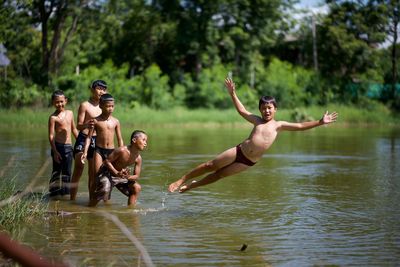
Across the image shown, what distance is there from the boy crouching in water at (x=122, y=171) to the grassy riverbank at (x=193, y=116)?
20402 mm

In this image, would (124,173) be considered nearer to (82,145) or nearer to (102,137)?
(102,137)

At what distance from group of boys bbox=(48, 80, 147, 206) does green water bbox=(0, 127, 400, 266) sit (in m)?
0.32

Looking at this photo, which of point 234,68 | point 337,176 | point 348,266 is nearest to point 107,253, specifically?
point 348,266

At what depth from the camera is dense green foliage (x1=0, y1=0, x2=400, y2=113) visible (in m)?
39.3

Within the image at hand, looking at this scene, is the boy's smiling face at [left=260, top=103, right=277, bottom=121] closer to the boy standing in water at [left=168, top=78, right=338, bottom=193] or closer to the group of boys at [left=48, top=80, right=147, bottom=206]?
the boy standing in water at [left=168, top=78, right=338, bottom=193]

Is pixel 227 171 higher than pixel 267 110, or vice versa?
pixel 267 110

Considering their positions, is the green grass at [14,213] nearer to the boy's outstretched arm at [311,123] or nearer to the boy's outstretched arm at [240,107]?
the boy's outstretched arm at [240,107]

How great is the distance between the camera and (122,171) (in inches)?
364

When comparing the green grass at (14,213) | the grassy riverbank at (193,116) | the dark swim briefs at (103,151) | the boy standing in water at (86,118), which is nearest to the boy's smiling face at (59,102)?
the boy standing in water at (86,118)

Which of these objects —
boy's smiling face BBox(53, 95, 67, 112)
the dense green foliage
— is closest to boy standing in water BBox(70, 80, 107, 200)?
boy's smiling face BBox(53, 95, 67, 112)

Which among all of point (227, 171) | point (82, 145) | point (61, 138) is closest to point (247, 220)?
point (227, 171)

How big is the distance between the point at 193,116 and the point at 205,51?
29.4ft

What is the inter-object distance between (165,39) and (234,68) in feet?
16.7

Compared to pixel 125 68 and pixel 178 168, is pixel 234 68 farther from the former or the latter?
pixel 178 168
